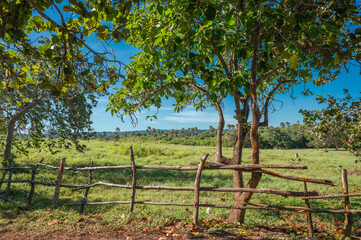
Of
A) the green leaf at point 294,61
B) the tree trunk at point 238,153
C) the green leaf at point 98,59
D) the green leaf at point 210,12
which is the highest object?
the green leaf at point 210,12

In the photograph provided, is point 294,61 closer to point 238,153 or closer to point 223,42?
point 223,42

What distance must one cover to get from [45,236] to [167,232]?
2318mm

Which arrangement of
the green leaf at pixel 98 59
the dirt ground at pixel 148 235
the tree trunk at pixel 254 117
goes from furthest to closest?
the tree trunk at pixel 254 117, the dirt ground at pixel 148 235, the green leaf at pixel 98 59

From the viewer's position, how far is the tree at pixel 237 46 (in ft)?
11.6

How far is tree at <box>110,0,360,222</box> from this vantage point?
353 cm

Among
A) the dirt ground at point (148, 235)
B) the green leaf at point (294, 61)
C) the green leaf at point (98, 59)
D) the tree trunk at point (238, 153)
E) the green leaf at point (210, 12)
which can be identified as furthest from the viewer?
the tree trunk at point (238, 153)

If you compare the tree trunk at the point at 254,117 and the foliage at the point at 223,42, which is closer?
the foliage at the point at 223,42

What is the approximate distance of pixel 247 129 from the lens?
20.5 feet

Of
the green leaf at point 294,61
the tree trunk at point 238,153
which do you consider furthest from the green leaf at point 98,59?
the tree trunk at point 238,153

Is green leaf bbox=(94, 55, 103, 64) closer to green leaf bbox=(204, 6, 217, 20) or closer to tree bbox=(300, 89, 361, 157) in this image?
green leaf bbox=(204, 6, 217, 20)

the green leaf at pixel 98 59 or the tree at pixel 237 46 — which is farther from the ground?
the tree at pixel 237 46

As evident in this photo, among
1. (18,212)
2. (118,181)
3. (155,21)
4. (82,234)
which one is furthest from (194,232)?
(118,181)

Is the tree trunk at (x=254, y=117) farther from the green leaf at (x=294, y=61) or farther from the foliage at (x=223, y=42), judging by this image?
the green leaf at (x=294, y=61)

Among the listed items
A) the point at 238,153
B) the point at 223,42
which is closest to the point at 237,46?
the point at 223,42
